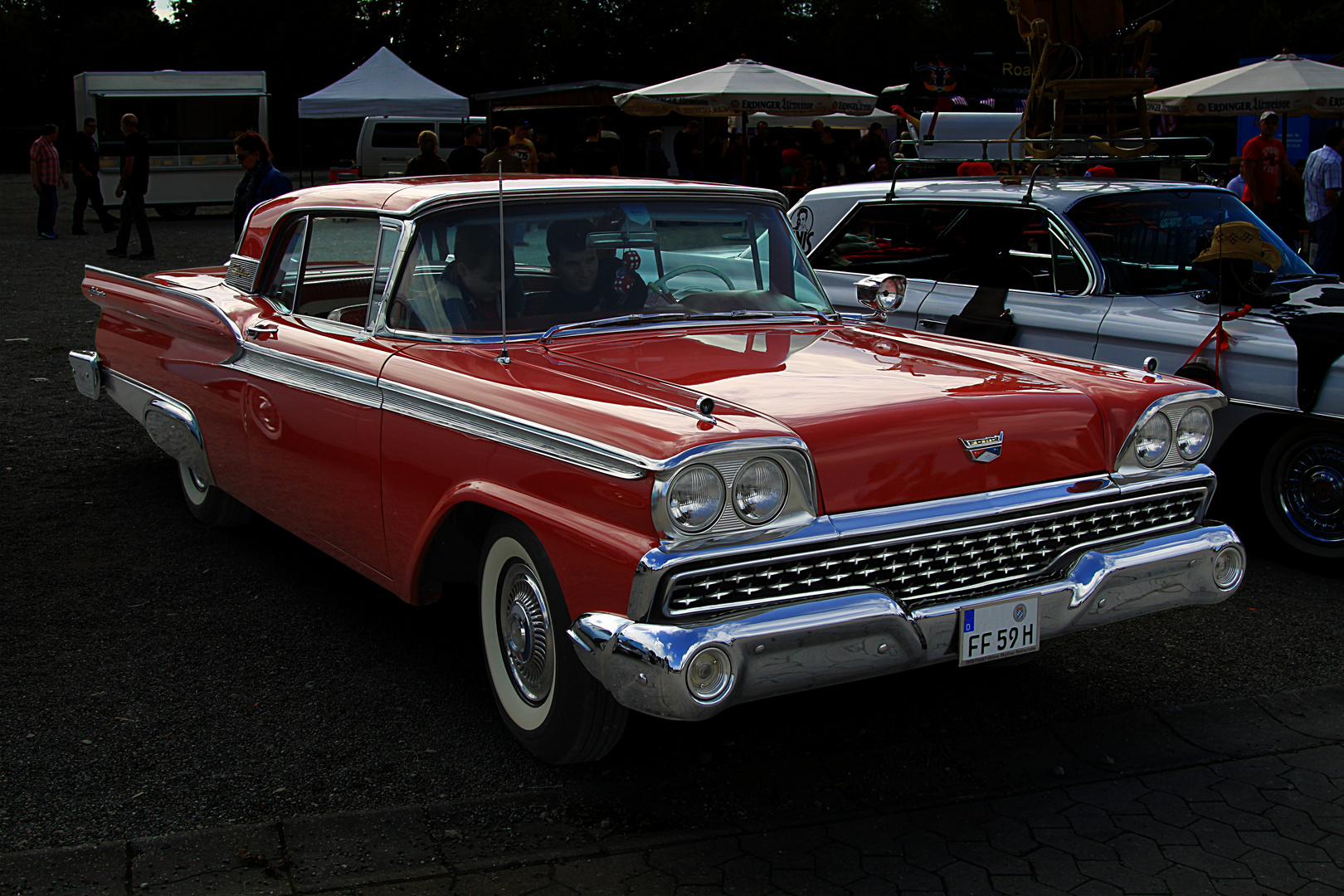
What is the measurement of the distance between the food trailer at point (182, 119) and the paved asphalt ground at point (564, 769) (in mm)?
20279

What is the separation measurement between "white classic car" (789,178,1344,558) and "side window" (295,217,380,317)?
1.88 meters

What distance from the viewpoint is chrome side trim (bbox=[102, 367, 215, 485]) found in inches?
203

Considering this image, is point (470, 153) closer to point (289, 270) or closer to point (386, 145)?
point (289, 270)

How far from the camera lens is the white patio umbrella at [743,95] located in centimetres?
1437

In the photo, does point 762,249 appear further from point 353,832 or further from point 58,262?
point 58,262

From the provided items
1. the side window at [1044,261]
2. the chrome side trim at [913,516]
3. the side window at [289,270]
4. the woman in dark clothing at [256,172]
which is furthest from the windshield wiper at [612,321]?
the woman in dark clothing at [256,172]

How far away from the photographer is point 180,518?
19.0 ft

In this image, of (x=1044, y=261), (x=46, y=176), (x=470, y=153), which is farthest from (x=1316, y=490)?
(x=46, y=176)

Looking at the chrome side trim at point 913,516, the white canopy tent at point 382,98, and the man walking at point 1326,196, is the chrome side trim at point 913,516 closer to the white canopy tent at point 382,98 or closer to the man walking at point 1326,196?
the man walking at point 1326,196

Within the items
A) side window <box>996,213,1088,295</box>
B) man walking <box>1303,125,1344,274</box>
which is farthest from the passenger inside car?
man walking <box>1303,125,1344,274</box>

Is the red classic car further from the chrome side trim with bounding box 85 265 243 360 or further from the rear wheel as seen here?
the rear wheel

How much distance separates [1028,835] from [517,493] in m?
1.54

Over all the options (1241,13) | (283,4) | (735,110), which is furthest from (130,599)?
(1241,13)

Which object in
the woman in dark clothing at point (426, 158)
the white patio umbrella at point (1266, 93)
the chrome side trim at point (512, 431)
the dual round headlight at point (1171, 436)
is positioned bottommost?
the dual round headlight at point (1171, 436)
